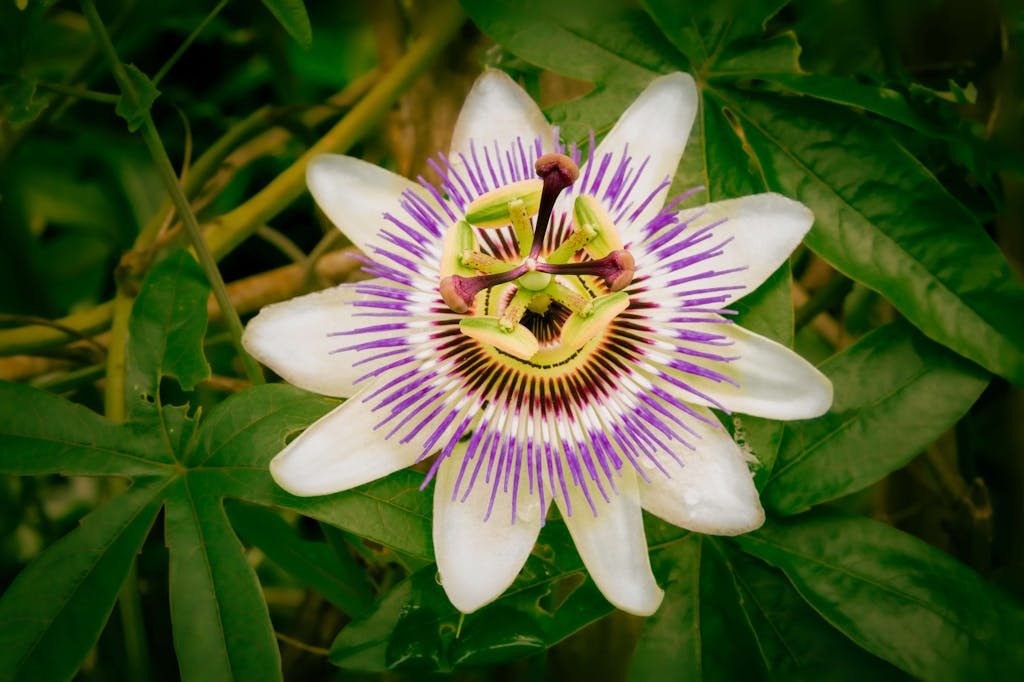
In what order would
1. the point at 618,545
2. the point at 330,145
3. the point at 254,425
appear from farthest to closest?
the point at 330,145 < the point at 254,425 < the point at 618,545

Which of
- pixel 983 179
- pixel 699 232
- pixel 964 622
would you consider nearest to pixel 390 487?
pixel 699 232

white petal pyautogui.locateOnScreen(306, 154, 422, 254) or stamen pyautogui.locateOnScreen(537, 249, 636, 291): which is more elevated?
white petal pyautogui.locateOnScreen(306, 154, 422, 254)

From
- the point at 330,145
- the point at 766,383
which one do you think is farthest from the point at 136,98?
the point at 766,383

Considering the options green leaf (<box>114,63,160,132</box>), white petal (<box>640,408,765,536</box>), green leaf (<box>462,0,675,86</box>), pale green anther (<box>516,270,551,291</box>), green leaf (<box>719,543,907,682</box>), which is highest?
green leaf (<box>114,63,160,132</box>)

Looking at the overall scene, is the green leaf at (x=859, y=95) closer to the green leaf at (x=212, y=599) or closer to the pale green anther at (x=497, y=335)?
the pale green anther at (x=497, y=335)

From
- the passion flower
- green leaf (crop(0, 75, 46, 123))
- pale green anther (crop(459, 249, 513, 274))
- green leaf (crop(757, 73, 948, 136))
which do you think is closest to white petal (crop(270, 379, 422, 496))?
the passion flower

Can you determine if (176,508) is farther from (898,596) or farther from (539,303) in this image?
(898,596)

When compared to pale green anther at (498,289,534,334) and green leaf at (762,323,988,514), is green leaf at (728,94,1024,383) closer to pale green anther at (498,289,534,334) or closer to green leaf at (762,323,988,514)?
green leaf at (762,323,988,514)
